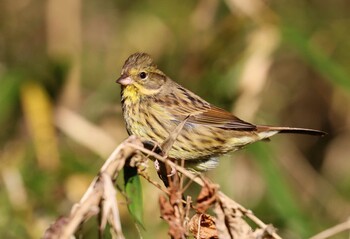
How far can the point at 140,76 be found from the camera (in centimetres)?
398

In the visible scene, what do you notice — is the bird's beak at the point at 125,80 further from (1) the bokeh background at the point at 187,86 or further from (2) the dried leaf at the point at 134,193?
(2) the dried leaf at the point at 134,193

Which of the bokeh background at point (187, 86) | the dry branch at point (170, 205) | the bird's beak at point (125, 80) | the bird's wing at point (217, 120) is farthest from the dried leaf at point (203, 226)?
the bokeh background at point (187, 86)

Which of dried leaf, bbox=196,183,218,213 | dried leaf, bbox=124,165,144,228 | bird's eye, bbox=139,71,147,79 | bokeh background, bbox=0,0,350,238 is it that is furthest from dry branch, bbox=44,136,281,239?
bokeh background, bbox=0,0,350,238

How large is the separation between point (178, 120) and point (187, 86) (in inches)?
68.3

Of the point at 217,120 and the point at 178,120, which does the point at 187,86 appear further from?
the point at 178,120

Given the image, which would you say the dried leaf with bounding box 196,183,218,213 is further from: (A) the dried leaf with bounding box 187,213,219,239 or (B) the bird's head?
(B) the bird's head

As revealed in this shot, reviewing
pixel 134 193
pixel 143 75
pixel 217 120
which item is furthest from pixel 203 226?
pixel 217 120

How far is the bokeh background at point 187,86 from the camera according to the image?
16.6ft

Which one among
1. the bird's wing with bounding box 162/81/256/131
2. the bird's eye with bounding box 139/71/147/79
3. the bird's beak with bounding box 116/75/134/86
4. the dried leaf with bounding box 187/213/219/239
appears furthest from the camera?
the bird's wing with bounding box 162/81/256/131

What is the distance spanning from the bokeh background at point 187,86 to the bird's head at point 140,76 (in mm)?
949

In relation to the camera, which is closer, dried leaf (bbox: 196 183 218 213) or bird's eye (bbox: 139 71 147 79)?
dried leaf (bbox: 196 183 218 213)

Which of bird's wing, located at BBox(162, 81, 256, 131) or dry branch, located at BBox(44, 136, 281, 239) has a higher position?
bird's wing, located at BBox(162, 81, 256, 131)

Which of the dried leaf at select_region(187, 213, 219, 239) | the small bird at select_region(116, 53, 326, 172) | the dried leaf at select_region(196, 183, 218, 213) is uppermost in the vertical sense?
the small bird at select_region(116, 53, 326, 172)

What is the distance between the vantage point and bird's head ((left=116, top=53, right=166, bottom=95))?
392 centimetres
